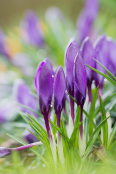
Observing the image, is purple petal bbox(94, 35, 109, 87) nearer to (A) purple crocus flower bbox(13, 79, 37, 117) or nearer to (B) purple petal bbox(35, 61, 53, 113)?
(B) purple petal bbox(35, 61, 53, 113)

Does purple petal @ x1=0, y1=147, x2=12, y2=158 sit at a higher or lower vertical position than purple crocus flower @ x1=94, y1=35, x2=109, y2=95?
lower

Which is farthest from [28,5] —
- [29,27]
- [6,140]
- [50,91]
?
[50,91]

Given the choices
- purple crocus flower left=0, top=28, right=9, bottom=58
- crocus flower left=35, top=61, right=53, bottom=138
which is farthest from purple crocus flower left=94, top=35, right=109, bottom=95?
purple crocus flower left=0, top=28, right=9, bottom=58

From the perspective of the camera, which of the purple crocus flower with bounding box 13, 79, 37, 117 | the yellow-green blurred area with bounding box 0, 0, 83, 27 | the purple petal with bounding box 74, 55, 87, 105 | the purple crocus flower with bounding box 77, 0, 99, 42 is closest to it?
the purple petal with bounding box 74, 55, 87, 105

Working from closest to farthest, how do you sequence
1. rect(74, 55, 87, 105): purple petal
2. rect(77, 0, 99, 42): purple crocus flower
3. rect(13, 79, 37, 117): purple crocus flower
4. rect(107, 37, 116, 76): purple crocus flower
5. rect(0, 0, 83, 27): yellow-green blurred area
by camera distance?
rect(74, 55, 87, 105): purple petal
rect(107, 37, 116, 76): purple crocus flower
rect(13, 79, 37, 117): purple crocus flower
rect(77, 0, 99, 42): purple crocus flower
rect(0, 0, 83, 27): yellow-green blurred area

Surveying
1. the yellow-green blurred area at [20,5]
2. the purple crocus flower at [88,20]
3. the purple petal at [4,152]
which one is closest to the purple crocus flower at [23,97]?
the purple petal at [4,152]

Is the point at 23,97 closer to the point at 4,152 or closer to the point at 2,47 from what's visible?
the point at 4,152

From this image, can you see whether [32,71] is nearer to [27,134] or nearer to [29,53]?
[29,53]

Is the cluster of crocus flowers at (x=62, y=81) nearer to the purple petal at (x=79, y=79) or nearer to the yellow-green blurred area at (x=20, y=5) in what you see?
the purple petal at (x=79, y=79)
